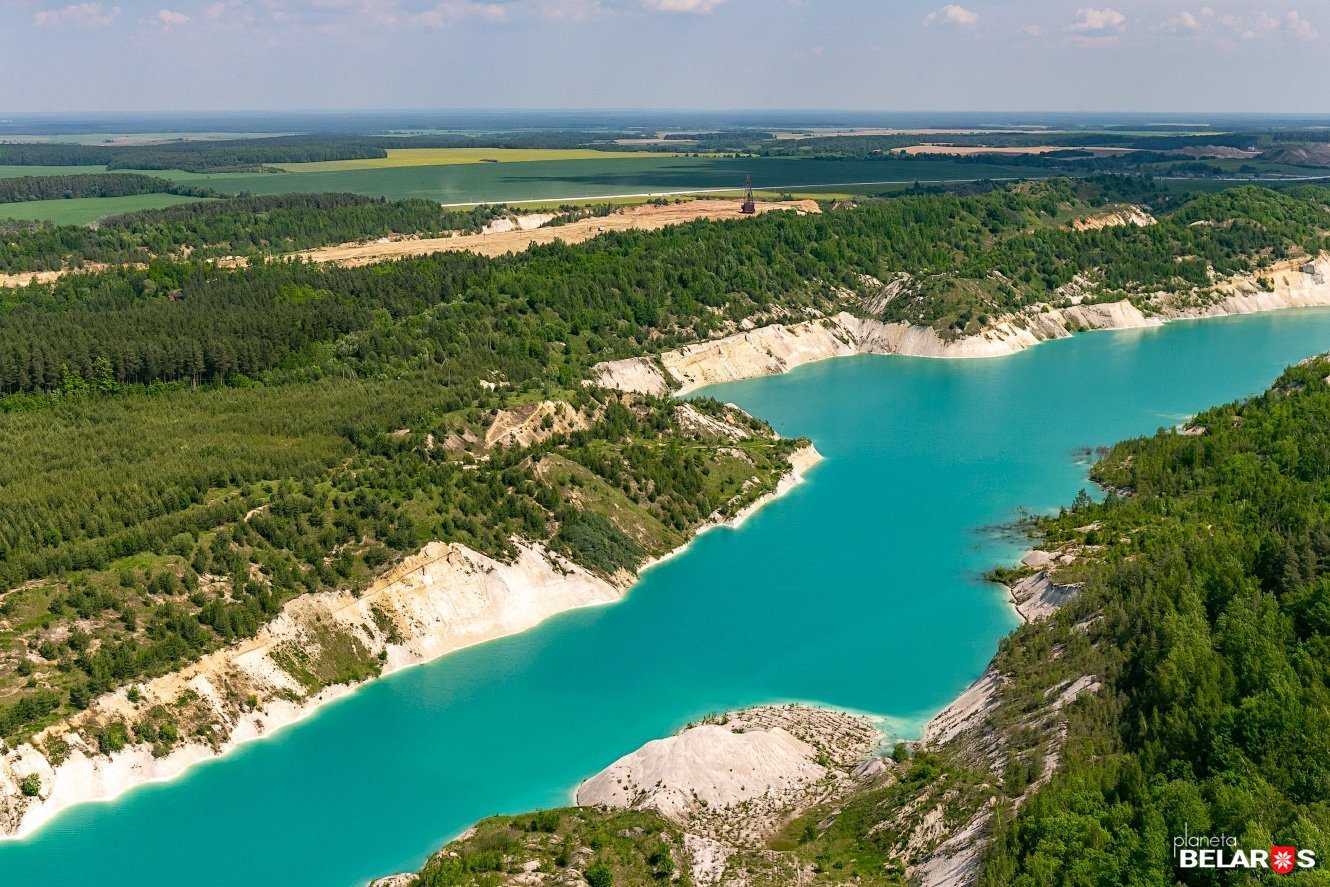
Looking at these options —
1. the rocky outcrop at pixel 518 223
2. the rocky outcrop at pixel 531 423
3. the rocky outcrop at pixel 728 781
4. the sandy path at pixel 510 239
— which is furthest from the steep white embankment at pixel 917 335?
the rocky outcrop at pixel 518 223

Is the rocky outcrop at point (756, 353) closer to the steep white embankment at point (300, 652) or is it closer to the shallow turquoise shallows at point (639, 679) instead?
the shallow turquoise shallows at point (639, 679)

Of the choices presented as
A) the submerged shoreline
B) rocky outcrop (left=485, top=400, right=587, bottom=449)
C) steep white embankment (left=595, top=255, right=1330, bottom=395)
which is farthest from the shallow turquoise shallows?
steep white embankment (left=595, top=255, right=1330, bottom=395)

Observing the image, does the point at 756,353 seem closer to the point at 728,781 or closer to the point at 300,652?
the point at 300,652

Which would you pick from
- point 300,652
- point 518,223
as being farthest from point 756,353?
point 518,223

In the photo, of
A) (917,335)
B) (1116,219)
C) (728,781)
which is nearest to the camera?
(728,781)

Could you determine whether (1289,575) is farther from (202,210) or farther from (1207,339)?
(202,210)

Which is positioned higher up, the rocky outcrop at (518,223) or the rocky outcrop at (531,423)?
the rocky outcrop at (518,223)

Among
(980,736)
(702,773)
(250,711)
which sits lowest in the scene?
(250,711)
